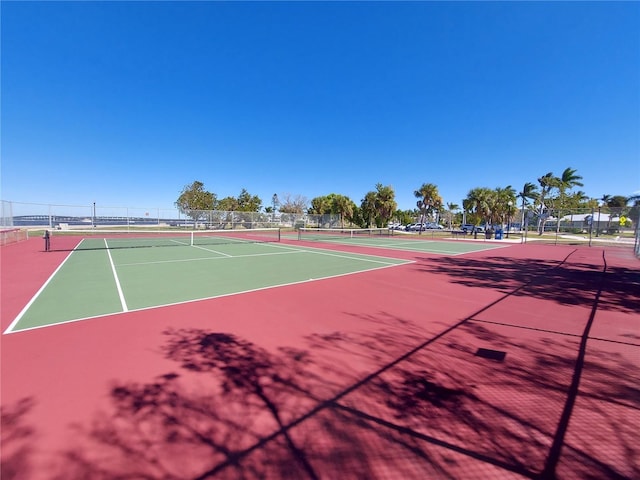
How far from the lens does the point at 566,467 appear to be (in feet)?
8.34

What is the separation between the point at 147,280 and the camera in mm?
9758

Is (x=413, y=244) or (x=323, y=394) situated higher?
(x=413, y=244)

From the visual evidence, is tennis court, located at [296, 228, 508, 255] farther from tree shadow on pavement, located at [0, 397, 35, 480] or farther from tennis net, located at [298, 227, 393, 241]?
tree shadow on pavement, located at [0, 397, 35, 480]

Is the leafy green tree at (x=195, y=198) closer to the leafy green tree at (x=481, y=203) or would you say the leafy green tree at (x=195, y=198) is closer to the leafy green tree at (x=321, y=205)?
the leafy green tree at (x=321, y=205)

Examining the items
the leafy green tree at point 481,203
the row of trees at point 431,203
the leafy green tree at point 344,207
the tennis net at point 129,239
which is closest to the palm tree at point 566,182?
the row of trees at point 431,203

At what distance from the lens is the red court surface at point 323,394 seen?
2580 millimetres

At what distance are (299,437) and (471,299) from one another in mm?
6880

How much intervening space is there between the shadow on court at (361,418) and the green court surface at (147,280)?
3.38 meters

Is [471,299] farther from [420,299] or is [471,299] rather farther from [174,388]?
[174,388]

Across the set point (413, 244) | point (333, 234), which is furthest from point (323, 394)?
point (333, 234)

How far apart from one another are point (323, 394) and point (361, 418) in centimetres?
59

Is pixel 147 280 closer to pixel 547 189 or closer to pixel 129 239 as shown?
pixel 129 239

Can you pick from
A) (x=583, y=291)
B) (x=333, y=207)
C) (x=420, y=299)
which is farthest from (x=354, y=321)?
(x=333, y=207)

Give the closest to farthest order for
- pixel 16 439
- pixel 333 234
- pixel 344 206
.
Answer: pixel 16 439
pixel 333 234
pixel 344 206
